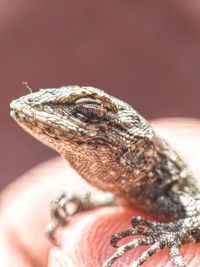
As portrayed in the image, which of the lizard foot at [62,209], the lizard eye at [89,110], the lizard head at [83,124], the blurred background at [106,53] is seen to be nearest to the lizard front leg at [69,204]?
the lizard foot at [62,209]

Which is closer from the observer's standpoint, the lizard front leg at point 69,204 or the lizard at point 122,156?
the lizard at point 122,156

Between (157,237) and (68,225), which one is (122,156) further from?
(68,225)

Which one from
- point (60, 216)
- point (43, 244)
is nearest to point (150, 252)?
point (60, 216)

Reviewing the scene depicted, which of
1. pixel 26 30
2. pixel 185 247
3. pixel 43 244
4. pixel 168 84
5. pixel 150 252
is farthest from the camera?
pixel 168 84

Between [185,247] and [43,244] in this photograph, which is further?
[43,244]

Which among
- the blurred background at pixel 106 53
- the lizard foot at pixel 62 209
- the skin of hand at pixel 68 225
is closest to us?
the skin of hand at pixel 68 225

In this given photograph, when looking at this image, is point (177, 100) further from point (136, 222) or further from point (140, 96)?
point (136, 222)

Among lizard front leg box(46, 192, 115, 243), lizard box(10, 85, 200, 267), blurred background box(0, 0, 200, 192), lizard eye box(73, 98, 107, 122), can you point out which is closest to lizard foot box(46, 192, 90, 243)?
lizard front leg box(46, 192, 115, 243)

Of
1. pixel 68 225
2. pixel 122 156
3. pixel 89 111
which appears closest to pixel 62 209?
pixel 68 225

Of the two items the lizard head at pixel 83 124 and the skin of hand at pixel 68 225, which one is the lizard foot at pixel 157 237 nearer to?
the skin of hand at pixel 68 225
